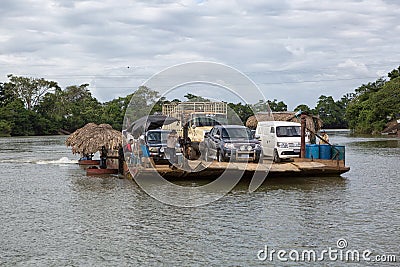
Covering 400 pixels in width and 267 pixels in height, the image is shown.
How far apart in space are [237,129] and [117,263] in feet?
39.2

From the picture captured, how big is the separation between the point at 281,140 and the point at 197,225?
10.6 m

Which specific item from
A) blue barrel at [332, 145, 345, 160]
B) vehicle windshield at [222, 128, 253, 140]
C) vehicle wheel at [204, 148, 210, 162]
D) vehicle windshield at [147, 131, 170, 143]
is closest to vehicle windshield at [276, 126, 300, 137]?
vehicle windshield at [222, 128, 253, 140]

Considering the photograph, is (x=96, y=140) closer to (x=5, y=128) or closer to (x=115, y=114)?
(x=115, y=114)

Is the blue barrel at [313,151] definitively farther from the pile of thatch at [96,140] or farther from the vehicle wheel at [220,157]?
the pile of thatch at [96,140]

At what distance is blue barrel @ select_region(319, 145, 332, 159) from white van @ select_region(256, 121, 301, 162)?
1304 millimetres

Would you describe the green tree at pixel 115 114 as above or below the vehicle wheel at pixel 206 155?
above

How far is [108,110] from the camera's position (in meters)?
80.2

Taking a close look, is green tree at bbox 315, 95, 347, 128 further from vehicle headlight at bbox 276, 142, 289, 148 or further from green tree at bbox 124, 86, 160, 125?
vehicle headlight at bbox 276, 142, 289, 148

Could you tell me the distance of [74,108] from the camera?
289 feet

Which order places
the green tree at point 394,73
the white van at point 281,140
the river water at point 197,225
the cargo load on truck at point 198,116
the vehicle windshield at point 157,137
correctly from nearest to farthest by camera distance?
the river water at point 197,225, the white van at point 281,140, the vehicle windshield at point 157,137, the cargo load on truck at point 198,116, the green tree at point 394,73

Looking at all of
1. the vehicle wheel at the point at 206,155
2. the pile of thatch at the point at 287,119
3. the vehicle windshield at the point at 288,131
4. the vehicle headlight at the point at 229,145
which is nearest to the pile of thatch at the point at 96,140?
the vehicle wheel at the point at 206,155

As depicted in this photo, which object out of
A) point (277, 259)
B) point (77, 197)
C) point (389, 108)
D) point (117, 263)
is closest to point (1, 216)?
point (77, 197)

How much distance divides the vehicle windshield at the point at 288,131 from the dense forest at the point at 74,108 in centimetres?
4349

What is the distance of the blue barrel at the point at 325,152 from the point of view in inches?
762
